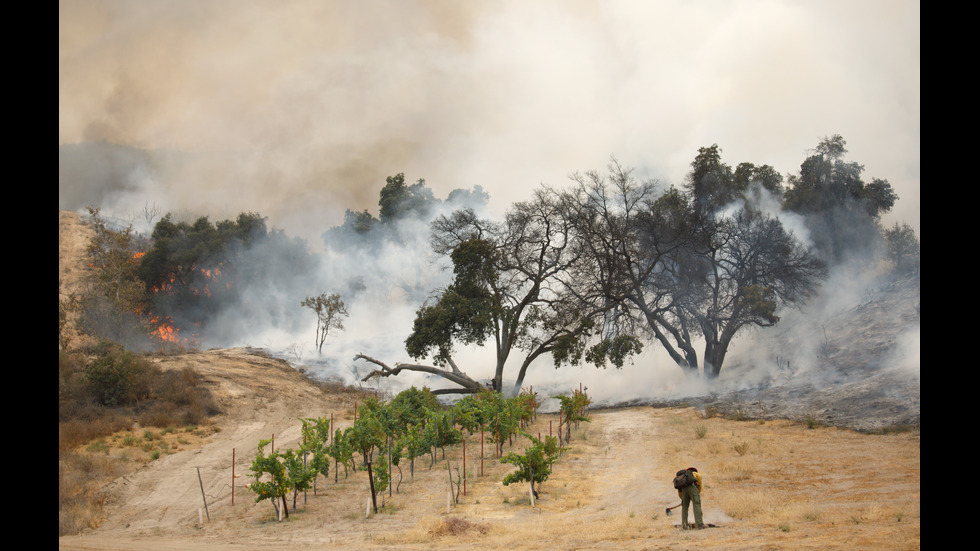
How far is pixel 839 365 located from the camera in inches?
1121

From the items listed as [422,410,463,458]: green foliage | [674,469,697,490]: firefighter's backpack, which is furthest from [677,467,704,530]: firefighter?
[422,410,463,458]: green foliage

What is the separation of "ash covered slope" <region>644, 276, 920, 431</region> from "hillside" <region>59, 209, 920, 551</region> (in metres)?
0.15

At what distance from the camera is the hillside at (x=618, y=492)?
11.1 meters

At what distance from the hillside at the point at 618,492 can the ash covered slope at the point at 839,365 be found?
0.15 metres

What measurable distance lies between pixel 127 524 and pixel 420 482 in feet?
24.1

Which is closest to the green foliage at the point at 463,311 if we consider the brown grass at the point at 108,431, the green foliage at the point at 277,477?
the brown grass at the point at 108,431

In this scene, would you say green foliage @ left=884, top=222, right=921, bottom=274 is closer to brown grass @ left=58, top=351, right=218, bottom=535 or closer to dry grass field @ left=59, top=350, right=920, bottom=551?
dry grass field @ left=59, top=350, right=920, bottom=551

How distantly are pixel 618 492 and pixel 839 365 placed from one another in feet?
59.3

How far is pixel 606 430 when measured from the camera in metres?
24.6

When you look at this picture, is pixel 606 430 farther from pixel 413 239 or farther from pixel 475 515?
pixel 413 239

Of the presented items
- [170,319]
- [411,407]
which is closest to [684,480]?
[411,407]

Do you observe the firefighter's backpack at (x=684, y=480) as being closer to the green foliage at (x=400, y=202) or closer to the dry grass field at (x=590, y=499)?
the dry grass field at (x=590, y=499)

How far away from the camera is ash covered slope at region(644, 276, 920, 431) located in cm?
2184
